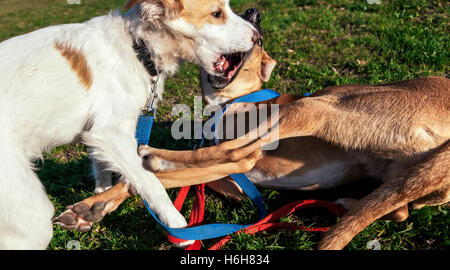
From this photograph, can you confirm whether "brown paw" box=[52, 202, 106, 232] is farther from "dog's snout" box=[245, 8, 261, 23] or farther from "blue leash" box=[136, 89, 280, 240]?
"dog's snout" box=[245, 8, 261, 23]

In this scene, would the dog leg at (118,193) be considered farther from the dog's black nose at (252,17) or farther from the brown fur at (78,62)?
the dog's black nose at (252,17)

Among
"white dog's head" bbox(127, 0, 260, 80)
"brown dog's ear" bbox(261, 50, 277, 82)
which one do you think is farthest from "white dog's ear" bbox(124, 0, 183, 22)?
"brown dog's ear" bbox(261, 50, 277, 82)

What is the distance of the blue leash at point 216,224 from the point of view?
8.05ft

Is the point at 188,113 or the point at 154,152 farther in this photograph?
the point at 188,113

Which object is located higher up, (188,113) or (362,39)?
(362,39)

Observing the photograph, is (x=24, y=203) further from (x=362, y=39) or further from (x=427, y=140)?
(x=362, y=39)

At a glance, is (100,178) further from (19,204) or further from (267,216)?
(267,216)

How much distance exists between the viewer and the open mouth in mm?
3332

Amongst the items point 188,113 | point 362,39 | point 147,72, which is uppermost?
point 147,72

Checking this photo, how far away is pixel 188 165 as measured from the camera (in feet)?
9.40

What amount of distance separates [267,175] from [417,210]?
123cm

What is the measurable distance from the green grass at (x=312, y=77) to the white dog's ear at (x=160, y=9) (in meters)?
1.62

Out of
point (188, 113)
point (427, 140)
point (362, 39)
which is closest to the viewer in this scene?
point (427, 140)

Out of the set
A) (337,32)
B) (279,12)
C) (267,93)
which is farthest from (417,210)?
(279,12)
